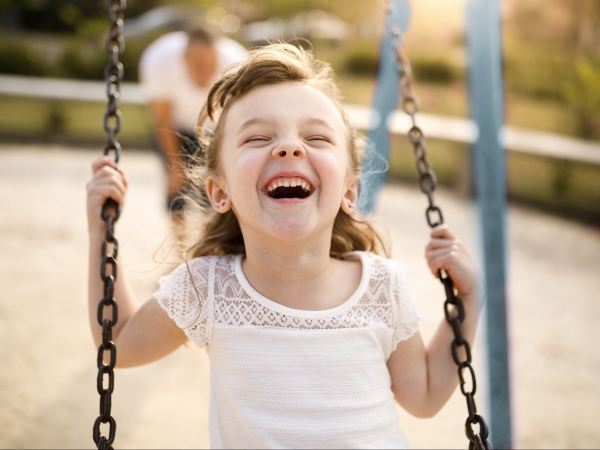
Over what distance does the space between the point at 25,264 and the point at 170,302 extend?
3.18m

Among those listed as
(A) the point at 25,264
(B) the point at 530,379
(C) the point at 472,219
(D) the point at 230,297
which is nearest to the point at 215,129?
(D) the point at 230,297

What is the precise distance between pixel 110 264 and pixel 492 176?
5.16 feet

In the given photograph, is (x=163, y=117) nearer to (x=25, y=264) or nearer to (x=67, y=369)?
(x=25, y=264)

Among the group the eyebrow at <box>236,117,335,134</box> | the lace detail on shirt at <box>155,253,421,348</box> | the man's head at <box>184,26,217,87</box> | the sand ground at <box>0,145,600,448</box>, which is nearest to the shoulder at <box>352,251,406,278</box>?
the lace detail on shirt at <box>155,253,421,348</box>

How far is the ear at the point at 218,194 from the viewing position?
64.7 inches

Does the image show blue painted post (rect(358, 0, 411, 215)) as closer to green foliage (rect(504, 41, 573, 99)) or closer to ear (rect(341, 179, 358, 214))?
ear (rect(341, 179, 358, 214))

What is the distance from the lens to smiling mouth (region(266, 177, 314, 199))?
1449mm

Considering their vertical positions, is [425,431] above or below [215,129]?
below

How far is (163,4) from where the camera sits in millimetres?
22547

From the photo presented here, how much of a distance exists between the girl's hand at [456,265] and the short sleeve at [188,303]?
597 mm

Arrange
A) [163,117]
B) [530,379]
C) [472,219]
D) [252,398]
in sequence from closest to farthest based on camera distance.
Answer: [252,398], [530,379], [163,117], [472,219]

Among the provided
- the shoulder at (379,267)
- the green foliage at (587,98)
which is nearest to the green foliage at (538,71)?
the green foliage at (587,98)

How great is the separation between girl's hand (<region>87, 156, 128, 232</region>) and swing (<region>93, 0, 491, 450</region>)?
0.03 m

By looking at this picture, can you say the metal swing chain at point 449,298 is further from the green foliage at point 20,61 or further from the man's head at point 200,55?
the green foliage at point 20,61
